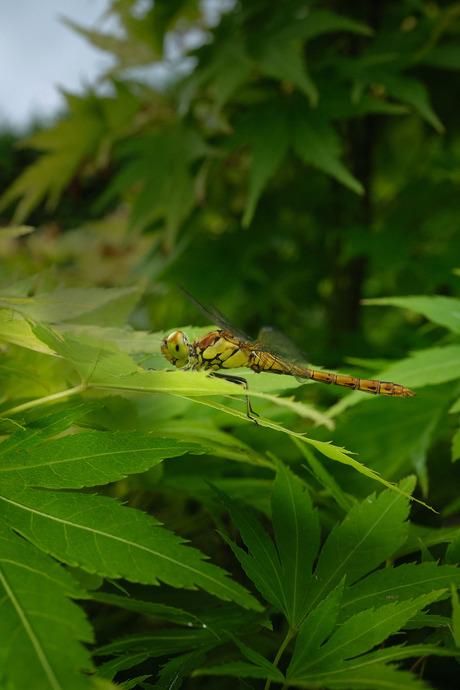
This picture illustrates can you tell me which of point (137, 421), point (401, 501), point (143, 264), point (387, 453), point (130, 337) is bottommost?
point (387, 453)

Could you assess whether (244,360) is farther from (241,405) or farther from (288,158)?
(288,158)

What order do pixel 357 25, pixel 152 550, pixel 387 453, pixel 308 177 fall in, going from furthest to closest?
1. pixel 308 177
2. pixel 357 25
3. pixel 387 453
4. pixel 152 550

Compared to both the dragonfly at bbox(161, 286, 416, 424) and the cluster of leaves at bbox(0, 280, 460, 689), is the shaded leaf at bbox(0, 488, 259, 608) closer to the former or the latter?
the cluster of leaves at bbox(0, 280, 460, 689)

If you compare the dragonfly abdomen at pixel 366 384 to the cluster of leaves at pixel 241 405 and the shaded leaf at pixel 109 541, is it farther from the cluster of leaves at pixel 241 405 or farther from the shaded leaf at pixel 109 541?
the shaded leaf at pixel 109 541

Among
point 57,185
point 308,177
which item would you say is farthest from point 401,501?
point 57,185

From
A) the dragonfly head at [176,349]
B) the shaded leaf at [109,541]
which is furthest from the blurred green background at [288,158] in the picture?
the shaded leaf at [109,541]

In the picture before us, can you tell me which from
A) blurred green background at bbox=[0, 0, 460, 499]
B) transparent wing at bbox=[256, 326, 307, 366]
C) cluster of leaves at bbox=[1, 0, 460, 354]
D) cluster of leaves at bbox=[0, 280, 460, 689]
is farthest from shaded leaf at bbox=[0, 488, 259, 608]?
cluster of leaves at bbox=[1, 0, 460, 354]

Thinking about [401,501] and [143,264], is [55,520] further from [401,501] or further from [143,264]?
[143,264]

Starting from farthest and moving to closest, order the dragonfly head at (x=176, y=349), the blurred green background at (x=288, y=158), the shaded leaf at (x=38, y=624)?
the blurred green background at (x=288, y=158) → the dragonfly head at (x=176, y=349) → the shaded leaf at (x=38, y=624)
